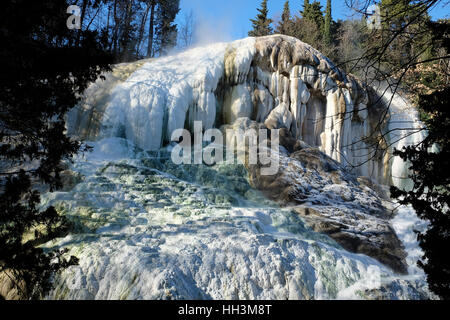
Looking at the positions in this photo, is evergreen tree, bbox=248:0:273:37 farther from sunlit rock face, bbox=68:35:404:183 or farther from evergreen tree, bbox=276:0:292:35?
sunlit rock face, bbox=68:35:404:183

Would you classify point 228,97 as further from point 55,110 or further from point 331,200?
point 55,110

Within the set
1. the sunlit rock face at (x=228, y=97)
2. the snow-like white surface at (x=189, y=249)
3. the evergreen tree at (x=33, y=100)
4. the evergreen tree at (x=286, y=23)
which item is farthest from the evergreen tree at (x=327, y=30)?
the evergreen tree at (x=33, y=100)

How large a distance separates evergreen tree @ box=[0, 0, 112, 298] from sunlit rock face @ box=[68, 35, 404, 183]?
4543 mm

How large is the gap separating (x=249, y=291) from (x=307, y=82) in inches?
389

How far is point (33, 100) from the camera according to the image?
13.3 ft

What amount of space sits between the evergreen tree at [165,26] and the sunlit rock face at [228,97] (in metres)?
11.2

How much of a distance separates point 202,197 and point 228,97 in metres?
5.63

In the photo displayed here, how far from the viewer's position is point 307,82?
41.3 feet

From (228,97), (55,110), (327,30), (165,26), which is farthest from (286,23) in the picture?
(55,110)

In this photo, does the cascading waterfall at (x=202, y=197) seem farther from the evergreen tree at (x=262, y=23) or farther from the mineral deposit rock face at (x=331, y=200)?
the evergreen tree at (x=262, y=23)

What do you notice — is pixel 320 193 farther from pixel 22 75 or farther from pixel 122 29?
pixel 122 29

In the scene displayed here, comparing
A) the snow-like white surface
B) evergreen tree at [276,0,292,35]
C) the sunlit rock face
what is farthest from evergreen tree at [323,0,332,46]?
the snow-like white surface

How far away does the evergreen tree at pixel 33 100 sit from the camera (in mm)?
3621
